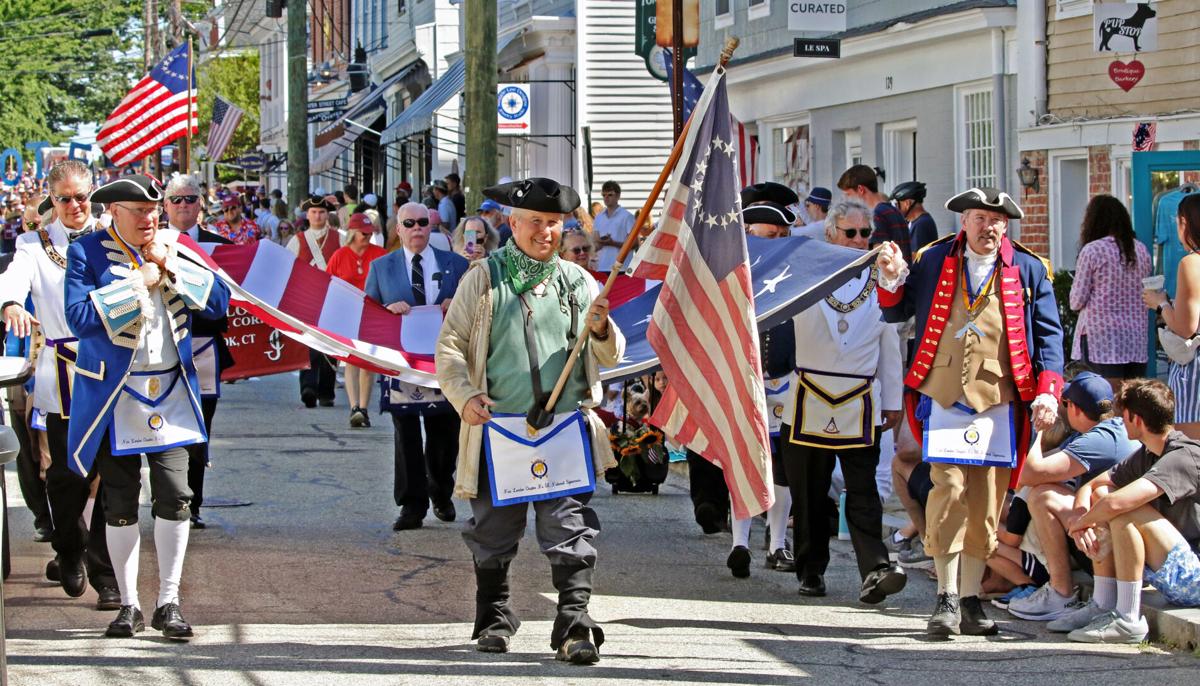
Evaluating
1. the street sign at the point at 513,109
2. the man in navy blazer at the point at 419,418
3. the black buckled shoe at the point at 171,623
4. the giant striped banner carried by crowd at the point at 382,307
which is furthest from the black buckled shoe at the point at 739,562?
the street sign at the point at 513,109

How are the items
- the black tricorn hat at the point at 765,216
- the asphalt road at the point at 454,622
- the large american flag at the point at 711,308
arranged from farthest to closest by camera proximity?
1. the black tricorn hat at the point at 765,216
2. the large american flag at the point at 711,308
3. the asphalt road at the point at 454,622

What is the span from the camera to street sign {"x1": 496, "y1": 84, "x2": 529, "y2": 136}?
25.2m

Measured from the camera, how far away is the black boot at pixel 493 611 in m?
7.43

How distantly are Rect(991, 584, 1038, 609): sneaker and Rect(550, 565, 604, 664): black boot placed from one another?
2.22 m

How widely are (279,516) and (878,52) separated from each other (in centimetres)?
1149

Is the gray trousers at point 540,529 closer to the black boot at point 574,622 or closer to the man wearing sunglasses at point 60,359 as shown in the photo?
the black boot at point 574,622

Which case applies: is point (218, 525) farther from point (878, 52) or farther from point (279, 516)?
point (878, 52)

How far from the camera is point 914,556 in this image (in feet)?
31.6

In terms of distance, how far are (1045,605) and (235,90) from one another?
62926 millimetres

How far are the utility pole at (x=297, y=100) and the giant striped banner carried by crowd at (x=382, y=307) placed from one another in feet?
56.2

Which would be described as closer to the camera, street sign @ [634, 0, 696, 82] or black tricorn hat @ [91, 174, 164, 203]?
black tricorn hat @ [91, 174, 164, 203]

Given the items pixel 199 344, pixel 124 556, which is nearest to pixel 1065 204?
pixel 199 344

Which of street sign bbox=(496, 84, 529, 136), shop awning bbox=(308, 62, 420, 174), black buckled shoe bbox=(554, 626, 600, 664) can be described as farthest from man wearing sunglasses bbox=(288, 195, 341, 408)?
shop awning bbox=(308, 62, 420, 174)

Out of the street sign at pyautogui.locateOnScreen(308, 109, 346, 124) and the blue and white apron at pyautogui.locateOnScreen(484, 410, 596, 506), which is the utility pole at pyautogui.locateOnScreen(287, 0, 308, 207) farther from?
the blue and white apron at pyautogui.locateOnScreen(484, 410, 596, 506)
